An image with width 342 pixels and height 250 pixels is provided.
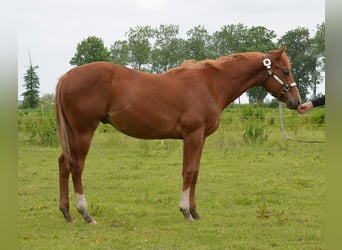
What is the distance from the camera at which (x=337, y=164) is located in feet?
3.64

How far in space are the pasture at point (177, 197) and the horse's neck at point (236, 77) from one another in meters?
1.60

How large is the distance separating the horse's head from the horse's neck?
14 centimetres

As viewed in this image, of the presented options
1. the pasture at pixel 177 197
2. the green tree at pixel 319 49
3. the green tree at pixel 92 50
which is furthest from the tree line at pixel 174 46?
the pasture at pixel 177 197

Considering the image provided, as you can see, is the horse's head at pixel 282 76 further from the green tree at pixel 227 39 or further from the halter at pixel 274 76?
Answer: the green tree at pixel 227 39

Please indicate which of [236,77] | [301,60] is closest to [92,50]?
[301,60]

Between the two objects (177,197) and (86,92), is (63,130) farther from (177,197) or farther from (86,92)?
(177,197)

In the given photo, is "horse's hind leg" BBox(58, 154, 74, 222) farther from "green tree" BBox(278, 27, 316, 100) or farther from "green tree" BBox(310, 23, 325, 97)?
"green tree" BBox(278, 27, 316, 100)

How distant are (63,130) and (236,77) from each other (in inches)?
92.6

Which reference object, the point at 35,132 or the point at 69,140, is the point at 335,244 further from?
the point at 35,132

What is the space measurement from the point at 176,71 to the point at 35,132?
29.8 ft

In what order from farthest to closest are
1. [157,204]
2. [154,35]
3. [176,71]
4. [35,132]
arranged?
1. [154,35]
2. [35,132]
3. [157,204]
4. [176,71]

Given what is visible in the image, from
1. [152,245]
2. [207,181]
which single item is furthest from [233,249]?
[207,181]

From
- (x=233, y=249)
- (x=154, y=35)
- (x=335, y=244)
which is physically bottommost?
(x=233, y=249)

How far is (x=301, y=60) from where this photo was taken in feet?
87.1
